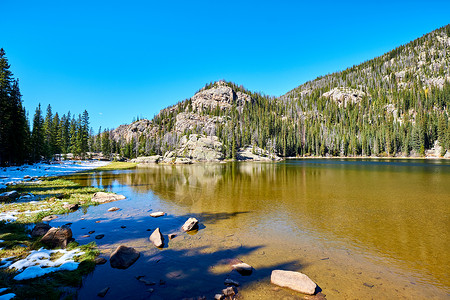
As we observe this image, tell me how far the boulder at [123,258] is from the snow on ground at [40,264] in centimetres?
129

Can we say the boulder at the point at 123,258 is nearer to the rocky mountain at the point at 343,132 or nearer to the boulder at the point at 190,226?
the boulder at the point at 190,226

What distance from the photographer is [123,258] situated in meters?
8.47

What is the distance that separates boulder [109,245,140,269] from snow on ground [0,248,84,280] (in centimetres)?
129

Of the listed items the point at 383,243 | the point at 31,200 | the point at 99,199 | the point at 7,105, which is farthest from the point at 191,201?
the point at 7,105

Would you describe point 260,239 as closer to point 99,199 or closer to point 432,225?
point 432,225

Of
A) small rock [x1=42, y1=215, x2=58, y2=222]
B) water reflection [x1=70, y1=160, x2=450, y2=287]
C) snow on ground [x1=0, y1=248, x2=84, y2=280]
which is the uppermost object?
snow on ground [x1=0, y1=248, x2=84, y2=280]

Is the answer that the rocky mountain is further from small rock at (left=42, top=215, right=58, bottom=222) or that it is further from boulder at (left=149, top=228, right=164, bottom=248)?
boulder at (left=149, top=228, right=164, bottom=248)

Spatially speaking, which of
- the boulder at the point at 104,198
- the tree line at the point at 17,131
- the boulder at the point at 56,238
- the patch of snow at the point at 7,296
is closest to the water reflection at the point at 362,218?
the boulder at the point at 104,198

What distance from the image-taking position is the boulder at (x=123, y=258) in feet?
26.9

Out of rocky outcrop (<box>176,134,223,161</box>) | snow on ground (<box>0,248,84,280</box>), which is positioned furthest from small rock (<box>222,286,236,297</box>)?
rocky outcrop (<box>176,134,223,161</box>)

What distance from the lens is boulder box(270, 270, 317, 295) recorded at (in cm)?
667

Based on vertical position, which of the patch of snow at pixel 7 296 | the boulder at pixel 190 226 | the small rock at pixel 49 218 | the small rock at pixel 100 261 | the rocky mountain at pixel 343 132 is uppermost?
Answer: the rocky mountain at pixel 343 132

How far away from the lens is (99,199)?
20469 mm

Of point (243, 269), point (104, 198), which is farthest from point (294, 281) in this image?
point (104, 198)
